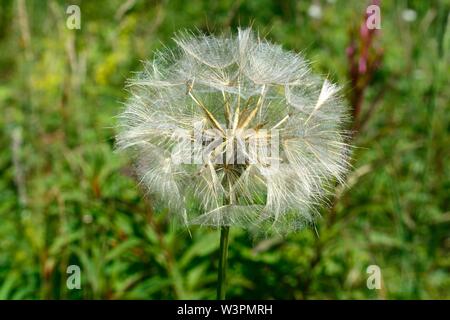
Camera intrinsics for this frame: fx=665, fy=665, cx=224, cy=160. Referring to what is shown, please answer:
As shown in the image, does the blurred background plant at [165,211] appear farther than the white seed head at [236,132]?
Yes

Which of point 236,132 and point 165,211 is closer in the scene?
point 236,132

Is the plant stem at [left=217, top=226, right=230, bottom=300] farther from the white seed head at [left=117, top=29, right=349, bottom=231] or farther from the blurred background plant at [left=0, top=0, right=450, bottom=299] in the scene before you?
the blurred background plant at [left=0, top=0, right=450, bottom=299]

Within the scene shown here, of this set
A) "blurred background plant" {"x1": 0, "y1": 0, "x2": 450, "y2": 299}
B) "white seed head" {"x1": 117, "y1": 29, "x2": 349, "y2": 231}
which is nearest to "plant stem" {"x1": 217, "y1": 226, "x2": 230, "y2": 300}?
"white seed head" {"x1": 117, "y1": 29, "x2": 349, "y2": 231}

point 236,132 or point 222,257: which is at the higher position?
point 236,132

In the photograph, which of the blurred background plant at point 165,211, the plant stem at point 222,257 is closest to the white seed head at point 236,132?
the plant stem at point 222,257

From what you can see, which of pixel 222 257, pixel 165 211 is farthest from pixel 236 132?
pixel 165 211

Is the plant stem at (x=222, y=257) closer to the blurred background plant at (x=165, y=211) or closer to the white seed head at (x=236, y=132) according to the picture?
the white seed head at (x=236, y=132)

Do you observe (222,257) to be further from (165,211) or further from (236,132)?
(165,211)
